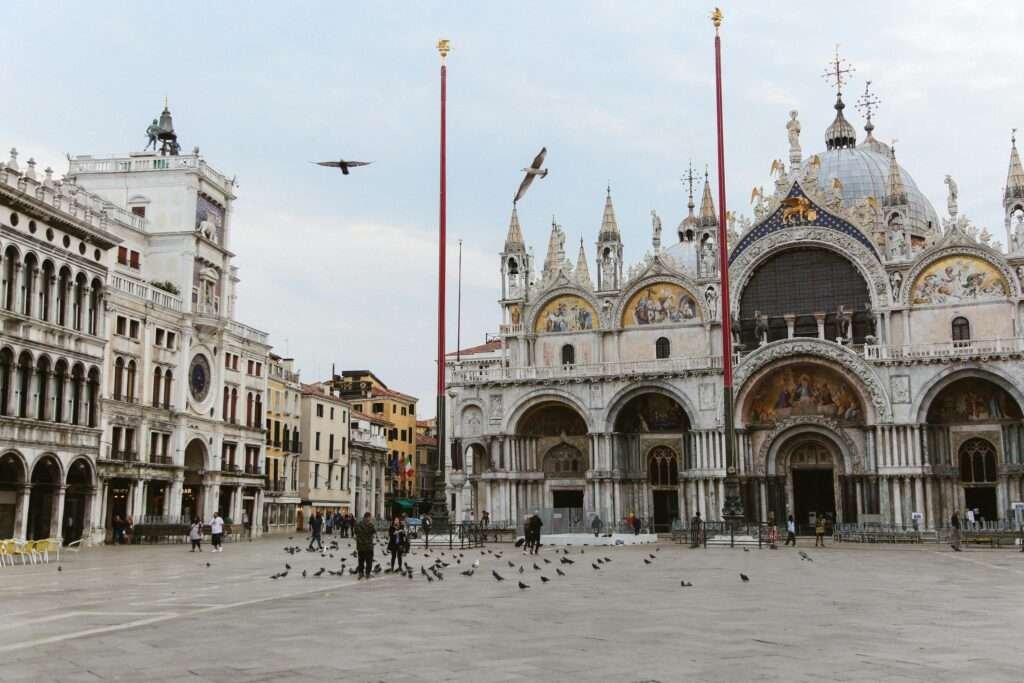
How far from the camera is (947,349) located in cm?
4950

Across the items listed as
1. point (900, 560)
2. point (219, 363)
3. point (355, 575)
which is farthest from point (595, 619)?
point (219, 363)

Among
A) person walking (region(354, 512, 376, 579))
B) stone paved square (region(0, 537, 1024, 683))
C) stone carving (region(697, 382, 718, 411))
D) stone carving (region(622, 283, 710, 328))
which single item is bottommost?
stone paved square (region(0, 537, 1024, 683))

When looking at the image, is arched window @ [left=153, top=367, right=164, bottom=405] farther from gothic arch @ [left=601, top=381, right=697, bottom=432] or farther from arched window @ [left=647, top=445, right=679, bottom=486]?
arched window @ [left=647, top=445, right=679, bottom=486]

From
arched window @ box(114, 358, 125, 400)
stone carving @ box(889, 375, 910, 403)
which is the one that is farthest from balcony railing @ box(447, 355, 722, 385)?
arched window @ box(114, 358, 125, 400)

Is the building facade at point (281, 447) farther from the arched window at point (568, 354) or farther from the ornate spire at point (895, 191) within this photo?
the ornate spire at point (895, 191)

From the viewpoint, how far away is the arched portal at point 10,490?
3959 cm

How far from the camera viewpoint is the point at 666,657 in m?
11.5

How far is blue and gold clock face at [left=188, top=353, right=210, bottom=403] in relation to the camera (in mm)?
55906

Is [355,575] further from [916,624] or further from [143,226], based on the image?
[143,226]

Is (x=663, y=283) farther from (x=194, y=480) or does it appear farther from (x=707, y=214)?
(x=194, y=480)

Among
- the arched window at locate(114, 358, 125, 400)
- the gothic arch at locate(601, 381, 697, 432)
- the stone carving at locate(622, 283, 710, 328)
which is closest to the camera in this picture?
the arched window at locate(114, 358, 125, 400)

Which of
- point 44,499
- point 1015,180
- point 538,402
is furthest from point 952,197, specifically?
point 44,499

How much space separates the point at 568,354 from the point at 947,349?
62.7ft

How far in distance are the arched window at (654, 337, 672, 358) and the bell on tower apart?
3.92 meters
